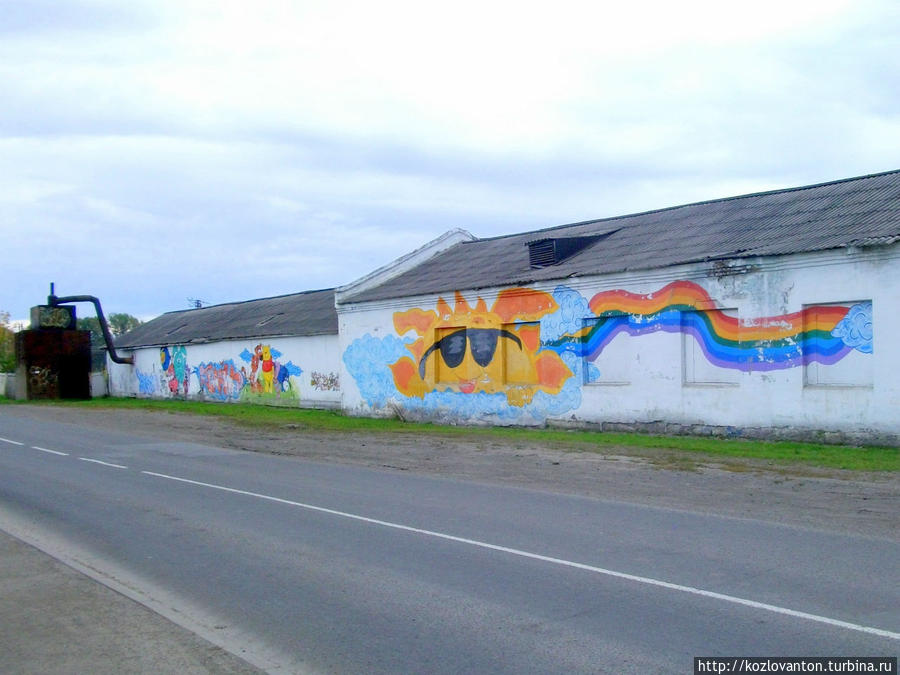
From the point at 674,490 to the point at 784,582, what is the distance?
17.4ft

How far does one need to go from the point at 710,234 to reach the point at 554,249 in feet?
15.7

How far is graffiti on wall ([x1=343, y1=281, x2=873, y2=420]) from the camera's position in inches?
699

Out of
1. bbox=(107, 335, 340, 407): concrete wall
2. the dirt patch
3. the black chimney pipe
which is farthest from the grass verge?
the black chimney pipe

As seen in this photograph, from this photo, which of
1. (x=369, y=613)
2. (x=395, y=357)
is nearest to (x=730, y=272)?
(x=395, y=357)

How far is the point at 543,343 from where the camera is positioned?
75.4 ft

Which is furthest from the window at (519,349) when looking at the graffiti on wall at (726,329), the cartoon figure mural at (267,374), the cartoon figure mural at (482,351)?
the cartoon figure mural at (267,374)

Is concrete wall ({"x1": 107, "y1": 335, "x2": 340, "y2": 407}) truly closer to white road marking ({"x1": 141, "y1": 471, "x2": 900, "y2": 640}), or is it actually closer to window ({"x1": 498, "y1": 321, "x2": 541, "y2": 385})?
window ({"x1": 498, "y1": 321, "x2": 541, "y2": 385})

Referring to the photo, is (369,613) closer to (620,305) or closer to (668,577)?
(668,577)

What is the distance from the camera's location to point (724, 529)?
30.5ft

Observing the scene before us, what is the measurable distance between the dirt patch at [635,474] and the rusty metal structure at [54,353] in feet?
82.6

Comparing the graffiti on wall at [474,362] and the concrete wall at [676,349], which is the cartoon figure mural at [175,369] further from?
the concrete wall at [676,349]

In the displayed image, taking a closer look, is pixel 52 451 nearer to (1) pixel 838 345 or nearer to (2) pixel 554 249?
(2) pixel 554 249

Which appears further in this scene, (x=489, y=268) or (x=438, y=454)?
(x=489, y=268)

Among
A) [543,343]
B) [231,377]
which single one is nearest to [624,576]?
[543,343]
